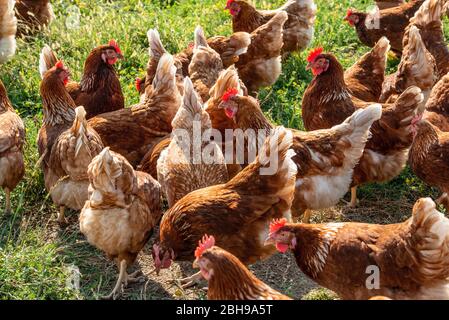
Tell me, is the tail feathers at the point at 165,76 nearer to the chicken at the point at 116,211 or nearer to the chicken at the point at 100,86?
the chicken at the point at 100,86

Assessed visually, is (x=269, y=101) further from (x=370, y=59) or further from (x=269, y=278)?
(x=269, y=278)

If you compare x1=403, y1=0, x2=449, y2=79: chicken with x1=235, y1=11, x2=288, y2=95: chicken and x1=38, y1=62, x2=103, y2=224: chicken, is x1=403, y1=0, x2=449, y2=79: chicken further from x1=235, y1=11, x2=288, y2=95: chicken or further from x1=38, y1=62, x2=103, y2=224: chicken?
x1=38, y1=62, x2=103, y2=224: chicken

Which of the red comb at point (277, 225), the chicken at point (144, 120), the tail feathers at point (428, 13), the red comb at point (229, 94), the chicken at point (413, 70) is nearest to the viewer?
the red comb at point (277, 225)

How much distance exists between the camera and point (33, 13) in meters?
8.87

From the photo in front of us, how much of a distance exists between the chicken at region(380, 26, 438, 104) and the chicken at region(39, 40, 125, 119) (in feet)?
8.29

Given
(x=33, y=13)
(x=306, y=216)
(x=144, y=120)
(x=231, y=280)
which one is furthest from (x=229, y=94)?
(x=33, y=13)

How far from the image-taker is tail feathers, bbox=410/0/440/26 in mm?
7352

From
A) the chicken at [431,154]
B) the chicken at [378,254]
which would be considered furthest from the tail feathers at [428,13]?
the chicken at [378,254]

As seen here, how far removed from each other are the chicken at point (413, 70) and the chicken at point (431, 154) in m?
0.85

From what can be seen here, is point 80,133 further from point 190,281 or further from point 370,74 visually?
point 370,74

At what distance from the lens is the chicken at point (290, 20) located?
27.3 feet

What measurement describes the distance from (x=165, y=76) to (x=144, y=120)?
1.44ft

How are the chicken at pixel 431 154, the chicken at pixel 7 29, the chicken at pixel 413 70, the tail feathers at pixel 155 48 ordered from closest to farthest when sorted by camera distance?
the chicken at pixel 431 154 → the chicken at pixel 413 70 → the tail feathers at pixel 155 48 → the chicken at pixel 7 29
